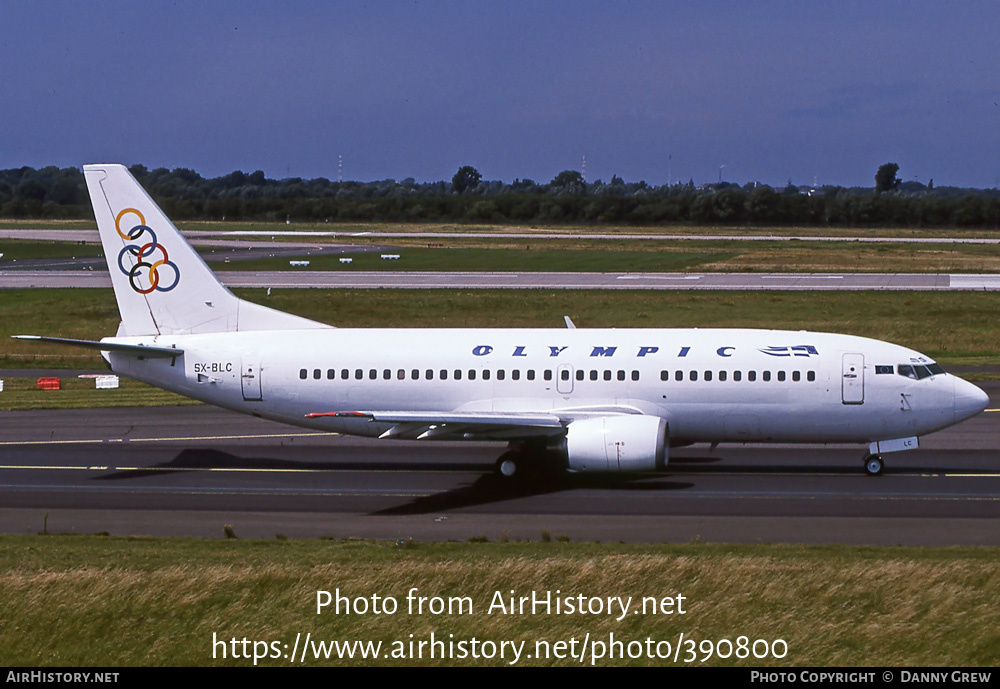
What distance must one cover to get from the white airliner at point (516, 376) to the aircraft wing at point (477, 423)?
6cm

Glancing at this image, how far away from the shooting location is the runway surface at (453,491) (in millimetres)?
28234

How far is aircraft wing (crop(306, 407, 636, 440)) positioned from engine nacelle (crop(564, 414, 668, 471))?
3.89ft

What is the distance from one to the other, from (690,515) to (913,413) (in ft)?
28.4

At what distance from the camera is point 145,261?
37031 millimetres

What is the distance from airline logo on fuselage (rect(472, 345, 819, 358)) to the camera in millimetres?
34438

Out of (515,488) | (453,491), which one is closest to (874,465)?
(515,488)

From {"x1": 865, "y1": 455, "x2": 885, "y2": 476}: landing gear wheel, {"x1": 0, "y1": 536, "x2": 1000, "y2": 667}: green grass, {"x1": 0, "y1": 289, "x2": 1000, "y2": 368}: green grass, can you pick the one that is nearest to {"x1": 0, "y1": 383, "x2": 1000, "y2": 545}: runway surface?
{"x1": 865, "y1": 455, "x2": 885, "y2": 476}: landing gear wheel

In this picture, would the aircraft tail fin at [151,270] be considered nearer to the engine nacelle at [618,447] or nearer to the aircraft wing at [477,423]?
the aircraft wing at [477,423]

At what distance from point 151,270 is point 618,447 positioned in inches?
632

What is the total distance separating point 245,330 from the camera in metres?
37.4

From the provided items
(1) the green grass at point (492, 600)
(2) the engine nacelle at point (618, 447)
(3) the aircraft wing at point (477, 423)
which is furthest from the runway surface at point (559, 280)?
(1) the green grass at point (492, 600)

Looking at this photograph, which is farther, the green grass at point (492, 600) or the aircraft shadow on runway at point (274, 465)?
the aircraft shadow on runway at point (274, 465)
